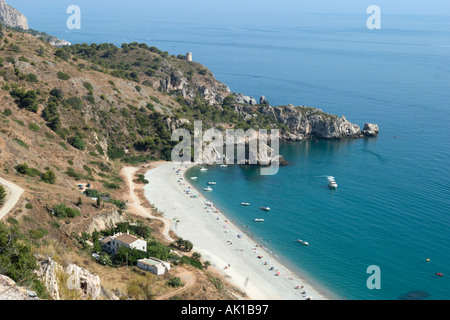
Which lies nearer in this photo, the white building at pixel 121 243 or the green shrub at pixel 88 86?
the white building at pixel 121 243

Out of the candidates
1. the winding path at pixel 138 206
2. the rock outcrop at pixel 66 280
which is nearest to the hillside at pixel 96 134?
the rock outcrop at pixel 66 280

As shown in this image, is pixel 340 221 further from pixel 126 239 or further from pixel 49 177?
pixel 49 177

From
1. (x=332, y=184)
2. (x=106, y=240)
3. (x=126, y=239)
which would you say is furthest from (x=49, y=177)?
(x=332, y=184)

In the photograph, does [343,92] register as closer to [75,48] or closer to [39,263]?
[75,48]

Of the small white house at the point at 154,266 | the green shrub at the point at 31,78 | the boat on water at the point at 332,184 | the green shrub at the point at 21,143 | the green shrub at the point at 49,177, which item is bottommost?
the boat on water at the point at 332,184

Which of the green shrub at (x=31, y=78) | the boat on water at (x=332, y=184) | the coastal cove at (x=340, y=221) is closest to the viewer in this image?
the coastal cove at (x=340, y=221)

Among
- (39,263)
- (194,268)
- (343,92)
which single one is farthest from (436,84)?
(39,263)

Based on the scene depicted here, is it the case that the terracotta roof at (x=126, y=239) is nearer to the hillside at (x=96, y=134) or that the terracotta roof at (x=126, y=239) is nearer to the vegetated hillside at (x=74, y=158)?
the vegetated hillside at (x=74, y=158)
